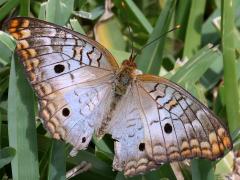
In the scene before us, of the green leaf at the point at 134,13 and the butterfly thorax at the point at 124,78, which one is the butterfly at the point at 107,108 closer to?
the butterfly thorax at the point at 124,78

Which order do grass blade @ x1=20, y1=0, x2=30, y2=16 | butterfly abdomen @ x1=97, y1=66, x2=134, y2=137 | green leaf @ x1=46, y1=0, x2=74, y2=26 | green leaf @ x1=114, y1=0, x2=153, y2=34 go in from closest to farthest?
butterfly abdomen @ x1=97, y1=66, x2=134, y2=137
green leaf @ x1=46, y1=0, x2=74, y2=26
grass blade @ x1=20, y1=0, x2=30, y2=16
green leaf @ x1=114, y1=0, x2=153, y2=34

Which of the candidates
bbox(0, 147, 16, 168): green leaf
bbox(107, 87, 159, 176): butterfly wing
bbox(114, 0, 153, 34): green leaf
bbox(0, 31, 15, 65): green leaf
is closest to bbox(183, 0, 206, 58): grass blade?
bbox(114, 0, 153, 34): green leaf

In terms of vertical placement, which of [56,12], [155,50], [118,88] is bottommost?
[118,88]

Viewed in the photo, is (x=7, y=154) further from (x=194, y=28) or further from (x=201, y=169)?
(x=194, y=28)

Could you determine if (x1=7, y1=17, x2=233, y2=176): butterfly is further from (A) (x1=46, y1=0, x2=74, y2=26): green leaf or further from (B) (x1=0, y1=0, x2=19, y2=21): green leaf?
(B) (x1=0, y1=0, x2=19, y2=21): green leaf

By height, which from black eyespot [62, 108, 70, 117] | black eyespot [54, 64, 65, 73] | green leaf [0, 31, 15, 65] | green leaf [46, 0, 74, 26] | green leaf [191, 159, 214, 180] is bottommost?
green leaf [191, 159, 214, 180]

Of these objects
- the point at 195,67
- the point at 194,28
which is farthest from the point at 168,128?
the point at 194,28

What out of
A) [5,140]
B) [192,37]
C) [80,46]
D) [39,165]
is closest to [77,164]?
[39,165]
